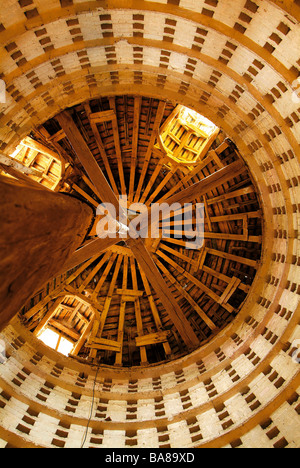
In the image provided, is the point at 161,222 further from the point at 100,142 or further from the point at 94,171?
the point at 94,171

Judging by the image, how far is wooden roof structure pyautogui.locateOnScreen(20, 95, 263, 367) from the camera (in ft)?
64.3

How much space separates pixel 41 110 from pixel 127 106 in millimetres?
5511

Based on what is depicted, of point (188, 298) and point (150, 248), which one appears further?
point (150, 248)

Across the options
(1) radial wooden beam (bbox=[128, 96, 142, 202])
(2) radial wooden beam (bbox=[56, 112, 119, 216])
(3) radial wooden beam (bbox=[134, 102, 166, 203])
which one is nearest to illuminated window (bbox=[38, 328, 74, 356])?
(1) radial wooden beam (bbox=[128, 96, 142, 202])

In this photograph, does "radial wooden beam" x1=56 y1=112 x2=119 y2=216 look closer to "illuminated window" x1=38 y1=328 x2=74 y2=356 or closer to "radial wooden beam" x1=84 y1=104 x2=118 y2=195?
"radial wooden beam" x1=84 y1=104 x2=118 y2=195

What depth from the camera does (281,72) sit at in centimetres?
1180

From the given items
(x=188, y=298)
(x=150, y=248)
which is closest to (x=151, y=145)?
(x=150, y=248)

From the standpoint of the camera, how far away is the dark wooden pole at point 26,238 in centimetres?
427

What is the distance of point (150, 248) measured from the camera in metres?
23.3

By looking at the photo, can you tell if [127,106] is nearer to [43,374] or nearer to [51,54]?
[51,54]

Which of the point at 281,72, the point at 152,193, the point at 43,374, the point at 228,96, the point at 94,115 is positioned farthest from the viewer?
the point at 152,193

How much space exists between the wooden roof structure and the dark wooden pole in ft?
41.2

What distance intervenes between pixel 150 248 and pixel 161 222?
1900mm
